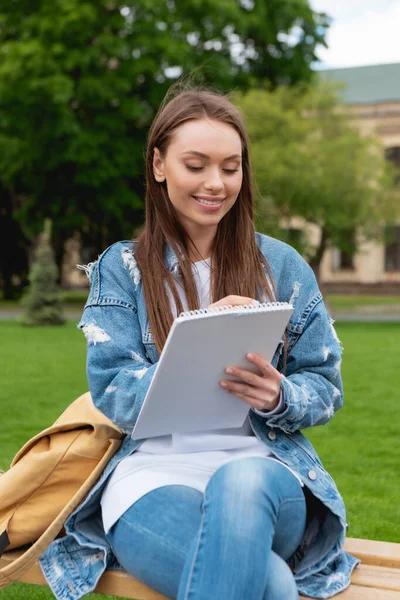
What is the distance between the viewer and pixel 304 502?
6.70 ft

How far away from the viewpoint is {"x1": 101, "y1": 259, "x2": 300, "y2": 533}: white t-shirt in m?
2.07

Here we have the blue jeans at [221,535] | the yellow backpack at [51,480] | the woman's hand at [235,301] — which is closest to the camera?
the blue jeans at [221,535]

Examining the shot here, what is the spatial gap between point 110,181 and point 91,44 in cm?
353

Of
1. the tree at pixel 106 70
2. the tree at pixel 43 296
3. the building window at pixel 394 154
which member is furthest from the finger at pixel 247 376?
the building window at pixel 394 154

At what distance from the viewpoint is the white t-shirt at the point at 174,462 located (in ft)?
6.79

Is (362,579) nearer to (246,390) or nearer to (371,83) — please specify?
(246,390)

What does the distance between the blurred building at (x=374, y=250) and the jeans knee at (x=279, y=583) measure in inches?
1449

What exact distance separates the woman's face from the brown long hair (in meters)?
0.04

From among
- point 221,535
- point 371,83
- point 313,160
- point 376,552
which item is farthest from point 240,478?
point 371,83

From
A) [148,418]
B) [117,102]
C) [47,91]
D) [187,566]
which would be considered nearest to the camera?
[187,566]

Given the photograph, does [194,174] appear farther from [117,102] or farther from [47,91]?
[117,102]

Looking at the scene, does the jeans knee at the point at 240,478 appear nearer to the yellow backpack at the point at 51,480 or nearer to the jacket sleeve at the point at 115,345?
the jacket sleeve at the point at 115,345

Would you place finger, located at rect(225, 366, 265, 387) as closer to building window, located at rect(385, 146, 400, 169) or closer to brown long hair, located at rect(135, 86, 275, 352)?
brown long hair, located at rect(135, 86, 275, 352)

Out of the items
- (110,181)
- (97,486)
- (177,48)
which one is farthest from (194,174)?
(110,181)
